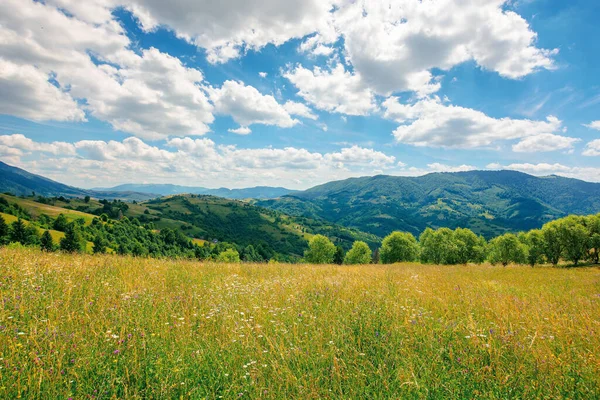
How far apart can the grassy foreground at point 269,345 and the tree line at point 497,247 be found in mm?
48977

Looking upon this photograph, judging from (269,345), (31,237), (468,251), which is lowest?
(31,237)

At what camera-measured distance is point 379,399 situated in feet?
10.8

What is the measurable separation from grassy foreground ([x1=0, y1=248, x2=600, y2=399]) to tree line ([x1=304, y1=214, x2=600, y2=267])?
4898cm

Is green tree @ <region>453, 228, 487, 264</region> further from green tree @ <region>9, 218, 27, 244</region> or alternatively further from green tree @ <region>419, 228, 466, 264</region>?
green tree @ <region>9, 218, 27, 244</region>

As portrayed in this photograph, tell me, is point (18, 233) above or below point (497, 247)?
below

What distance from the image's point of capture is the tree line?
4025 centimetres

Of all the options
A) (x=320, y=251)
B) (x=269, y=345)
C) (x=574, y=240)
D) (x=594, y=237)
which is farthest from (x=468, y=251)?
(x=269, y=345)

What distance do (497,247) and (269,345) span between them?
252ft

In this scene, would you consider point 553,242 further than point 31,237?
No

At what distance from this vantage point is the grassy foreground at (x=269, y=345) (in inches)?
136

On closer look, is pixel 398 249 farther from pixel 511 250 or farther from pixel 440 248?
pixel 511 250

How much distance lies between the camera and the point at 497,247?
63344mm

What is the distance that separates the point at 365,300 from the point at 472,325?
2376mm

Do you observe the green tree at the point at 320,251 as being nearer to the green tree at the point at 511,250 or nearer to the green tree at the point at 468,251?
the green tree at the point at 468,251
